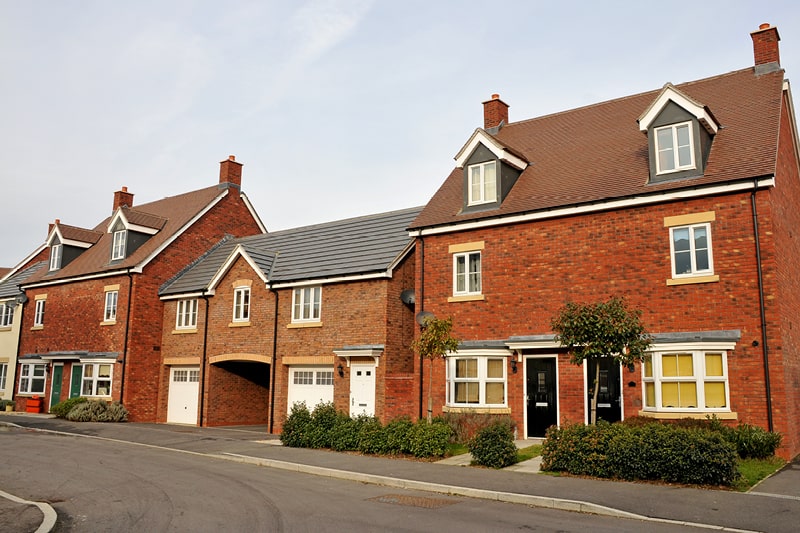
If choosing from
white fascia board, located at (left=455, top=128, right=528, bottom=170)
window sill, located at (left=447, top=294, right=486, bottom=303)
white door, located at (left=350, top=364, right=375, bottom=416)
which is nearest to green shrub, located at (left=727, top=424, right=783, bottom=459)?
window sill, located at (left=447, top=294, right=486, bottom=303)

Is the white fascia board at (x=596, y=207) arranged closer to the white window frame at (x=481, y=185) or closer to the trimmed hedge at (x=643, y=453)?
the white window frame at (x=481, y=185)

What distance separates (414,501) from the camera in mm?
11867

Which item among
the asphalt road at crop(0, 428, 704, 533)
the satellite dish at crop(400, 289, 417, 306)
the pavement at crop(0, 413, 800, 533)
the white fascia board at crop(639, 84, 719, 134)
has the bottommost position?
the asphalt road at crop(0, 428, 704, 533)

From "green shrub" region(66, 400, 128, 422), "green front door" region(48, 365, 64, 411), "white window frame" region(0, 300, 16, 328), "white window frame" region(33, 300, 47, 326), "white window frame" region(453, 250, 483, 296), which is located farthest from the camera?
"white window frame" region(0, 300, 16, 328)

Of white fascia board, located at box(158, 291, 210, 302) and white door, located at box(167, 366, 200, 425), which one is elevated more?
white fascia board, located at box(158, 291, 210, 302)

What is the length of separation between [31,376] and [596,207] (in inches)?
1205

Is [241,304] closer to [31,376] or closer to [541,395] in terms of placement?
[541,395]

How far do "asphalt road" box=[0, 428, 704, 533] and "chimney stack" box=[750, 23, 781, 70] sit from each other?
1591 centimetres

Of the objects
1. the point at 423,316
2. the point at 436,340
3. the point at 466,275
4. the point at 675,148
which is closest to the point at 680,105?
the point at 675,148

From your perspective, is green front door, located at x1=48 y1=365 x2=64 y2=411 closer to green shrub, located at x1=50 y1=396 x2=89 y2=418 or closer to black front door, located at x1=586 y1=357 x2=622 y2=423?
green shrub, located at x1=50 y1=396 x2=89 y2=418

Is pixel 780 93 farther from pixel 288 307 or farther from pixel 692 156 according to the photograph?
pixel 288 307

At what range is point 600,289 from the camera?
18297 mm

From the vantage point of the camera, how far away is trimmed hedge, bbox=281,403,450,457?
56.5 ft

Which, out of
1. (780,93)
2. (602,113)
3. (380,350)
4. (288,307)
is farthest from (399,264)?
(780,93)
